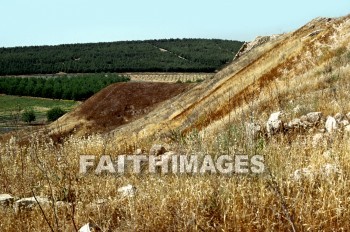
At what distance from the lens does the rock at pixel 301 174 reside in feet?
14.4

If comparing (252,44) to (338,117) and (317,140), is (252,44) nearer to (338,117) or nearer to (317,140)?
(338,117)

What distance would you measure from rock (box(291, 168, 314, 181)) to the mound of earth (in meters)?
19.8

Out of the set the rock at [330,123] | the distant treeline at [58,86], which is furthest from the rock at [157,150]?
the distant treeline at [58,86]

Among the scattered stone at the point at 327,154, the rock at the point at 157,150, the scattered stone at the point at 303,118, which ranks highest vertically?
the scattered stone at the point at 303,118

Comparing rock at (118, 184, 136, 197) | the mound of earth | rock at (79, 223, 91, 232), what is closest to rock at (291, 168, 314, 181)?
rock at (118, 184, 136, 197)

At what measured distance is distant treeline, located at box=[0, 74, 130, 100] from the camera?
159 m

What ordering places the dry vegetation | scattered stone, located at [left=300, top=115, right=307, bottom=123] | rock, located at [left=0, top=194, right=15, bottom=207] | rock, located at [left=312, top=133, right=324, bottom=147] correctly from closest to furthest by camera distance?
the dry vegetation
rock, located at [left=0, top=194, right=15, bottom=207]
rock, located at [left=312, top=133, right=324, bottom=147]
scattered stone, located at [left=300, top=115, right=307, bottom=123]

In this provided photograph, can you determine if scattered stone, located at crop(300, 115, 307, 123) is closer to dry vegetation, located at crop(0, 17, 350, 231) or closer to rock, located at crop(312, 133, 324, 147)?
dry vegetation, located at crop(0, 17, 350, 231)

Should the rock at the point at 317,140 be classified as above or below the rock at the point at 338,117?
below

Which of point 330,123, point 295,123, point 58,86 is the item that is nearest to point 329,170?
point 330,123

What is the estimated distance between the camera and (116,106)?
25.6 metres

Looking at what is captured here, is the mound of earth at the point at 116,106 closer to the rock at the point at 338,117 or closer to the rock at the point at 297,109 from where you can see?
the rock at the point at 297,109

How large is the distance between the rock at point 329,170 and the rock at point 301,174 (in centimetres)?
12

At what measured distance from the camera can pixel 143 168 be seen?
6.76m
